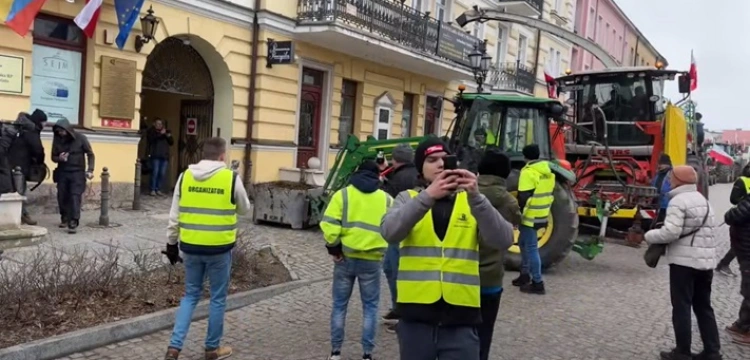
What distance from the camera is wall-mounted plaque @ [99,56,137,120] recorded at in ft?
37.1

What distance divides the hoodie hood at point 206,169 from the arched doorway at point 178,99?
9.04m

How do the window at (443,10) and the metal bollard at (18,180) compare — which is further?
the window at (443,10)

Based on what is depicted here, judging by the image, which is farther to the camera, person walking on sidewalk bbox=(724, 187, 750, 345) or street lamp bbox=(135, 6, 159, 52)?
street lamp bbox=(135, 6, 159, 52)

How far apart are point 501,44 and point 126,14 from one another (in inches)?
666

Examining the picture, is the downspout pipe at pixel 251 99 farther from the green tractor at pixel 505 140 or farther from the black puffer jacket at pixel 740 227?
the black puffer jacket at pixel 740 227

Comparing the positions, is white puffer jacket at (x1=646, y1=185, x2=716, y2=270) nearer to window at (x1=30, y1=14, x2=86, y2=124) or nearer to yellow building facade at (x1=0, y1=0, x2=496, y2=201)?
yellow building facade at (x1=0, y1=0, x2=496, y2=201)

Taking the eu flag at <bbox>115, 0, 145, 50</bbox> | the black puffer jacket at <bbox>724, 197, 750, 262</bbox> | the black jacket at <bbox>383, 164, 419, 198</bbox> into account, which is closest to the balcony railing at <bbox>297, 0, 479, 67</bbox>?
the eu flag at <bbox>115, 0, 145, 50</bbox>

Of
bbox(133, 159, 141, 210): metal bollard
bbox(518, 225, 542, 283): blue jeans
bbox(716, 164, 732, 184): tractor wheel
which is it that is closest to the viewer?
bbox(518, 225, 542, 283): blue jeans

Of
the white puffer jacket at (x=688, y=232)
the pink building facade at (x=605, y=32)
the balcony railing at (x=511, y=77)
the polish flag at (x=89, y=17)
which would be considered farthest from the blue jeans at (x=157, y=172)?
the pink building facade at (x=605, y=32)

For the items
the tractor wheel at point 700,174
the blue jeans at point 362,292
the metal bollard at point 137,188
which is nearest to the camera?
the blue jeans at point 362,292

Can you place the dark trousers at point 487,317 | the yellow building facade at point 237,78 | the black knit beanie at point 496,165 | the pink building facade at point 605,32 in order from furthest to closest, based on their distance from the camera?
1. the pink building facade at point 605,32
2. the yellow building facade at point 237,78
3. the black knit beanie at point 496,165
4. the dark trousers at point 487,317

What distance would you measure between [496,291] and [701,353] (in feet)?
9.60

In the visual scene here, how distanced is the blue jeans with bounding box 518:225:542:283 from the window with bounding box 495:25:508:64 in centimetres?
1809

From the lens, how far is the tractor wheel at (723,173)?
42.9 m
